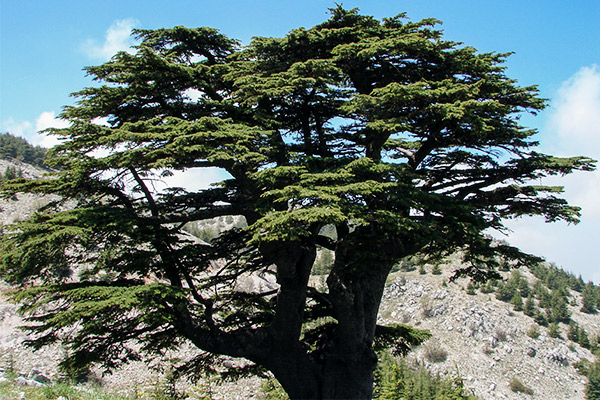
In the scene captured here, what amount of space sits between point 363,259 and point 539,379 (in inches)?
3346

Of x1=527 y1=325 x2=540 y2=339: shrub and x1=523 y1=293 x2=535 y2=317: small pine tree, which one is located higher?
x1=523 y1=293 x2=535 y2=317: small pine tree

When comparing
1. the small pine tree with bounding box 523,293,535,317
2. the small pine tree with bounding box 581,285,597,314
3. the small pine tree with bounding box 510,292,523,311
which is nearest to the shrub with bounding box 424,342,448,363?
the small pine tree with bounding box 510,292,523,311

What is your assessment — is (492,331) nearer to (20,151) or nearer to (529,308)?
(529,308)

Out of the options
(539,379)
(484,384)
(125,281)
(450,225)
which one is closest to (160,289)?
(125,281)

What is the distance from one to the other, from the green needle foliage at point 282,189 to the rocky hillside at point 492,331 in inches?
1710

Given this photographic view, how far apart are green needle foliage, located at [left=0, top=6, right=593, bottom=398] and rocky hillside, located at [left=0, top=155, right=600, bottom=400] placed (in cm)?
4344

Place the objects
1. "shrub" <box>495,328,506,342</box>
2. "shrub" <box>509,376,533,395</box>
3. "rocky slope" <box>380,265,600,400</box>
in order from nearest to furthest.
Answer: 1. "shrub" <box>509,376,533,395</box>
2. "rocky slope" <box>380,265,600,400</box>
3. "shrub" <box>495,328,506,342</box>

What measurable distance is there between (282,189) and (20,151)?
11188cm

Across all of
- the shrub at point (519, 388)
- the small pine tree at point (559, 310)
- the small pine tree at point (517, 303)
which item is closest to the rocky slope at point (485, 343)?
the shrub at point (519, 388)

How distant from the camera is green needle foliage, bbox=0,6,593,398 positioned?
775 centimetres

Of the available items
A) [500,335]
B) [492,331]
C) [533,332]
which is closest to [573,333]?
[533,332]

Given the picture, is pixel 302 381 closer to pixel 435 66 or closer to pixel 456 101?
pixel 456 101

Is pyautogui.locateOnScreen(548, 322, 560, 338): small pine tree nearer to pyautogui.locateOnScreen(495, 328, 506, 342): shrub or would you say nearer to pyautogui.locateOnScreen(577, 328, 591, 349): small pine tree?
pyautogui.locateOnScreen(577, 328, 591, 349): small pine tree

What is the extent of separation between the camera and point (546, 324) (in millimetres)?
94125
